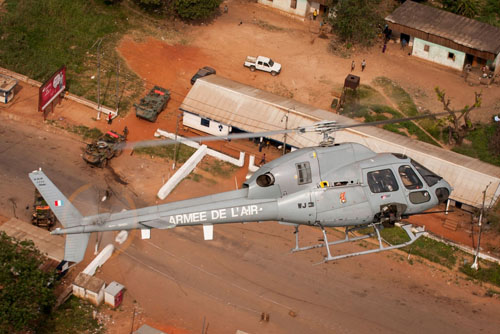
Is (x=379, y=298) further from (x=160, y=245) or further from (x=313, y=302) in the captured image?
(x=160, y=245)

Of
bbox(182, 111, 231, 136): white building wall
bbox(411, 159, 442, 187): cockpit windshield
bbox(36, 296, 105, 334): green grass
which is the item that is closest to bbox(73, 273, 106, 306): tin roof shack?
bbox(36, 296, 105, 334): green grass

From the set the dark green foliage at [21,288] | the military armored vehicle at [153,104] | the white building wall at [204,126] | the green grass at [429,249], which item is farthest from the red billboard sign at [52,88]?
the green grass at [429,249]

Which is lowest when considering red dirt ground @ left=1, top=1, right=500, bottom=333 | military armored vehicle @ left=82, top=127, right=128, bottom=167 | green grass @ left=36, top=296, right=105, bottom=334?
green grass @ left=36, top=296, right=105, bottom=334

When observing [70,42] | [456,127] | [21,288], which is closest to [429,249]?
[456,127]

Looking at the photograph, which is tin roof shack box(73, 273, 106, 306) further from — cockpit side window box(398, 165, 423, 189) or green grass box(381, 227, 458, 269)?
green grass box(381, 227, 458, 269)

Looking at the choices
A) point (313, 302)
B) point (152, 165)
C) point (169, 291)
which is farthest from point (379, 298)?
point (152, 165)

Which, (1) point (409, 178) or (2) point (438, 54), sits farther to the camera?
(2) point (438, 54)

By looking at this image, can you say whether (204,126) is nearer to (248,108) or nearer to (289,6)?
(248,108)

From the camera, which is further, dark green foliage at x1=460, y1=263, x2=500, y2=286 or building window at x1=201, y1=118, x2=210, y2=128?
building window at x1=201, y1=118, x2=210, y2=128
